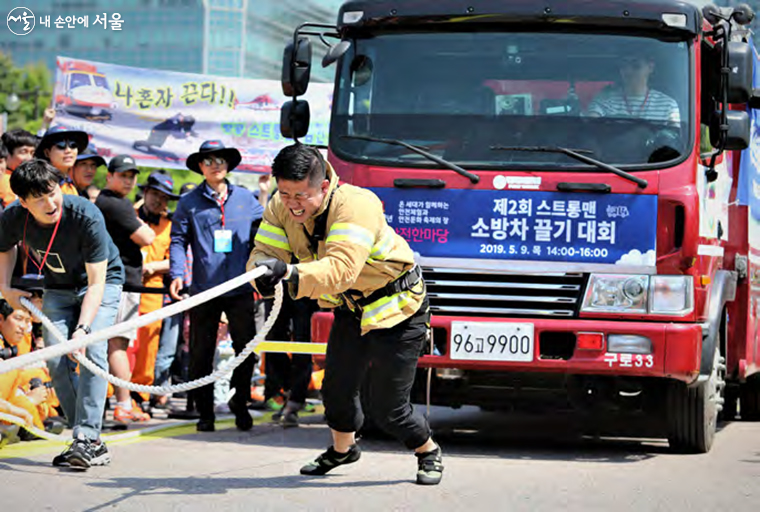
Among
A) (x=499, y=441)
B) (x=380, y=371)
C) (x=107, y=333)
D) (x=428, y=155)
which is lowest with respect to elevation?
(x=499, y=441)

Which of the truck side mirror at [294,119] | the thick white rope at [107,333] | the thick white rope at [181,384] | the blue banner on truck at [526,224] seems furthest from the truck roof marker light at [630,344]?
the truck side mirror at [294,119]

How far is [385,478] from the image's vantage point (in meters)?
7.76

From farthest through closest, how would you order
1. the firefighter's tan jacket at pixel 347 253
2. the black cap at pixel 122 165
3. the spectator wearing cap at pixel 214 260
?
the black cap at pixel 122 165
the spectator wearing cap at pixel 214 260
the firefighter's tan jacket at pixel 347 253

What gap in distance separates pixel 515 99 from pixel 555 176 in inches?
25.2

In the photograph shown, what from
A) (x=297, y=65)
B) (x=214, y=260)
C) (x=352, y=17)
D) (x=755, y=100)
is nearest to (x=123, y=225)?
(x=214, y=260)

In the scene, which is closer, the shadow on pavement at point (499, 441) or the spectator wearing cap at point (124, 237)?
the shadow on pavement at point (499, 441)

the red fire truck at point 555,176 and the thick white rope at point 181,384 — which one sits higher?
the red fire truck at point 555,176

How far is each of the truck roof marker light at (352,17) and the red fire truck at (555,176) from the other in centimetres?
1

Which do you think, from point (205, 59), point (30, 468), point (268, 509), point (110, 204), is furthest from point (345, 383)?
point (205, 59)

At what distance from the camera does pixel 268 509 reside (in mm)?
6582

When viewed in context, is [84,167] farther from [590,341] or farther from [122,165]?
[590,341]

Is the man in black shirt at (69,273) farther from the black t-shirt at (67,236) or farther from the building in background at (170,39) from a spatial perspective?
the building in background at (170,39)

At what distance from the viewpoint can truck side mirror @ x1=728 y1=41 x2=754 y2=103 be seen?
8977 millimetres

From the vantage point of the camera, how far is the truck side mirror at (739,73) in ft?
29.5
